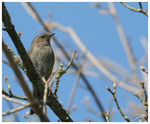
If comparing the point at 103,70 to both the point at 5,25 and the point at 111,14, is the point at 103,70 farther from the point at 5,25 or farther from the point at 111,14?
the point at 5,25

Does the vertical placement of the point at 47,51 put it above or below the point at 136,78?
above

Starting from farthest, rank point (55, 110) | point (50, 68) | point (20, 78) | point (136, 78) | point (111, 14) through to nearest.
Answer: point (111, 14) < point (136, 78) < point (50, 68) < point (55, 110) < point (20, 78)

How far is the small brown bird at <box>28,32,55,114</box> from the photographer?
24.8 ft

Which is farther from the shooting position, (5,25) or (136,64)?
(136,64)

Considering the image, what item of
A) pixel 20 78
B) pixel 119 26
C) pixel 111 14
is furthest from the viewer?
pixel 111 14

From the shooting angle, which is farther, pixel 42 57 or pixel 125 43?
pixel 125 43

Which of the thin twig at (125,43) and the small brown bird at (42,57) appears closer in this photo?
the small brown bird at (42,57)

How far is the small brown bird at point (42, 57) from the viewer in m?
7.55

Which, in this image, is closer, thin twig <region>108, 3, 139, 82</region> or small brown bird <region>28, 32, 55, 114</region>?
small brown bird <region>28, 32, 55, 114</region>

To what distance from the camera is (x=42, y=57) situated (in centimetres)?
773

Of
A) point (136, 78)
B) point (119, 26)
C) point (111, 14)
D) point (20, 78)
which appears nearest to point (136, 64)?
point (136, 78)

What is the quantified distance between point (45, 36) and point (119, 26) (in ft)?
8.25

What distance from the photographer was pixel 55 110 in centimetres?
530

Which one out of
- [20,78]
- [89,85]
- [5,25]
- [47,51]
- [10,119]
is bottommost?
[89,85]
